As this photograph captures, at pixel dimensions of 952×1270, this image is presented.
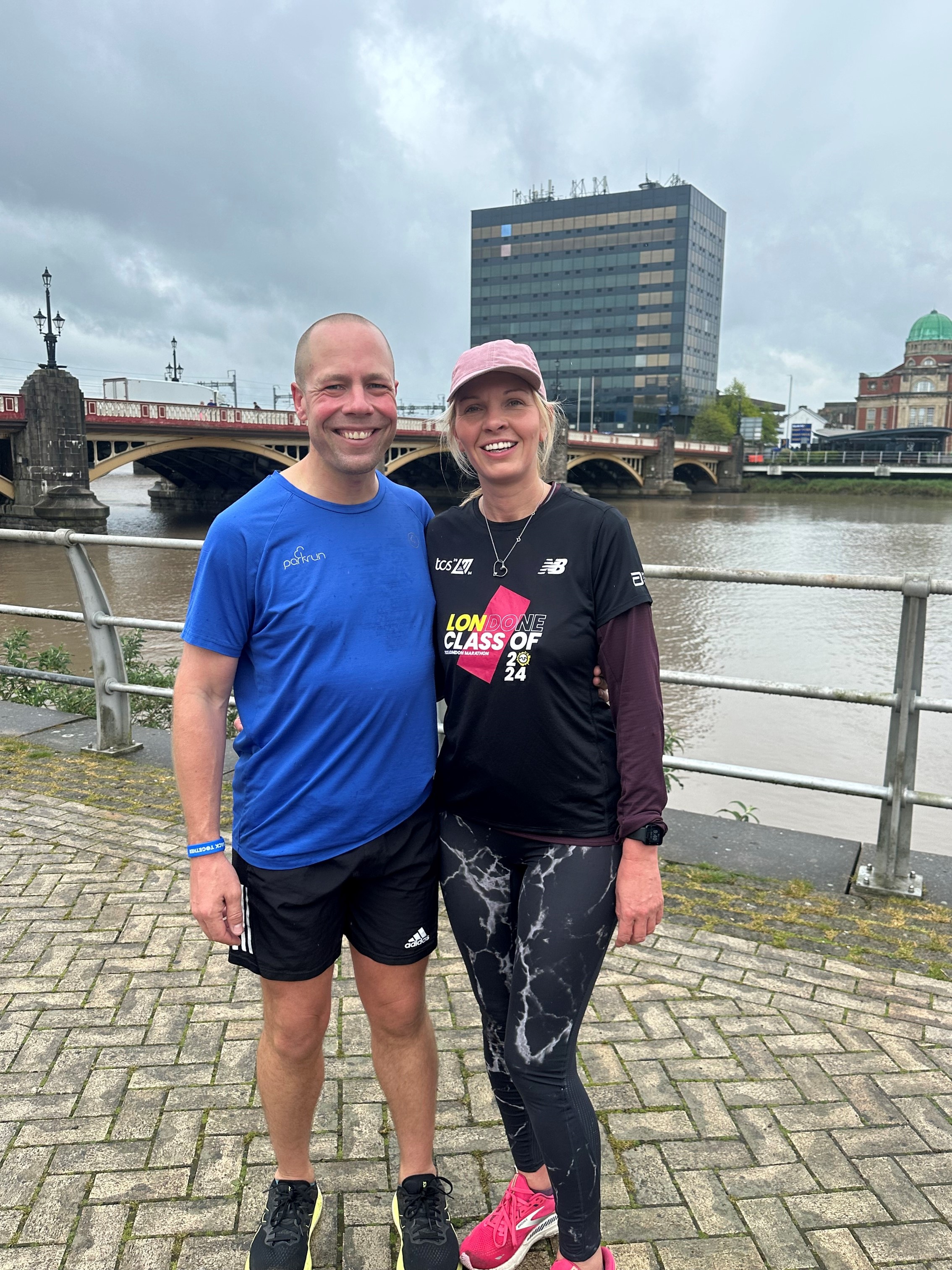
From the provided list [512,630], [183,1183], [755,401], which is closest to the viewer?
[512,630]

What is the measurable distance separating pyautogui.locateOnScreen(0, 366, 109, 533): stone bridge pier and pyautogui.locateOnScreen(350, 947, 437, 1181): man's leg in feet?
97.2

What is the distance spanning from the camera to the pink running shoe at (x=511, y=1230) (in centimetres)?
203

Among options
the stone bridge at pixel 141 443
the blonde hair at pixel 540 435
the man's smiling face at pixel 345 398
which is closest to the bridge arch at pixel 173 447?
the stone bridge at pixel 141 443

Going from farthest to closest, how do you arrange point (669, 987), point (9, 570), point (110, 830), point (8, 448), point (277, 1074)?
point (8, 448)
point (9, 570)
point (110, 830)
point (669, 987)
point (277, 1074)

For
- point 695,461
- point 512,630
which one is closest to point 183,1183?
point 512,630

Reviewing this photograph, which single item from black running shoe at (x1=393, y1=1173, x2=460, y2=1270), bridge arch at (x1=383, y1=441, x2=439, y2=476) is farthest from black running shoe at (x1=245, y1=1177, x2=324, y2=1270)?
bridge arch at (x1=383, y1=441, x2=439, y2=476)

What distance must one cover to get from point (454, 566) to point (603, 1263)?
1484 mm

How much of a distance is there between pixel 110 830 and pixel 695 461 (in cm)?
6808

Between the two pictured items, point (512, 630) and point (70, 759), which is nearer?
point (512, 630)

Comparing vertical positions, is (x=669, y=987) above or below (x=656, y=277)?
below

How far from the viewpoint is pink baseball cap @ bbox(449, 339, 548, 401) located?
1901mm

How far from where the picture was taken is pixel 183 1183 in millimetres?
2205

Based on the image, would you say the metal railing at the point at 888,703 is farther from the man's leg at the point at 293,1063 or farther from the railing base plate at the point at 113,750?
the man's leg at the point at 293,1063

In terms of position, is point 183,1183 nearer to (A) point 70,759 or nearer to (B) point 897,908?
(B) point 897,908
